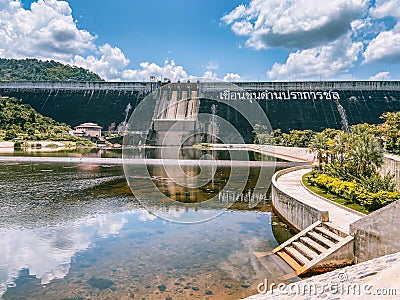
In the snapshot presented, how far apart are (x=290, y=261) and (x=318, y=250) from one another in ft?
2.25

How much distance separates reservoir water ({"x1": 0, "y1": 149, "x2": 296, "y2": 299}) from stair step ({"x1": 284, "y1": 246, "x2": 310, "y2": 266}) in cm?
58

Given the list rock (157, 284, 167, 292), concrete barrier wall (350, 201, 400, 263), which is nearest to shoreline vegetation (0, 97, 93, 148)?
rock (157, 284, 167, 292)

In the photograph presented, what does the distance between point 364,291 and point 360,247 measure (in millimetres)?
3697

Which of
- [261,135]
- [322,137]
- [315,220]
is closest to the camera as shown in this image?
[315,220]

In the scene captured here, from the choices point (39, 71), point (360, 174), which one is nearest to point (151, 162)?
point (360, 174)

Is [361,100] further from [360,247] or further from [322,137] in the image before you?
[360,247]

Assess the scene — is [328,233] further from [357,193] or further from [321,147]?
[321,147]

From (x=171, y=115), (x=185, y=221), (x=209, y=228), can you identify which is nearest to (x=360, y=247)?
(x=209, y=228)

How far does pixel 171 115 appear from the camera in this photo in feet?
182

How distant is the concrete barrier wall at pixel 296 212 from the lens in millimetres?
9277

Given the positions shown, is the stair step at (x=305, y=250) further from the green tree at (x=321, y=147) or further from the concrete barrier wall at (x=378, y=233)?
the green tree at (x=321, y=147)

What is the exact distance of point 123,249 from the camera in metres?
9.14

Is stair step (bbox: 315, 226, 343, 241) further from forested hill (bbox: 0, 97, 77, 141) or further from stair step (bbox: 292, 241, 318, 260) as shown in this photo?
forested hill (bbox: 0, 97, 77, 141)

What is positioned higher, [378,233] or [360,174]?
[360,174]
